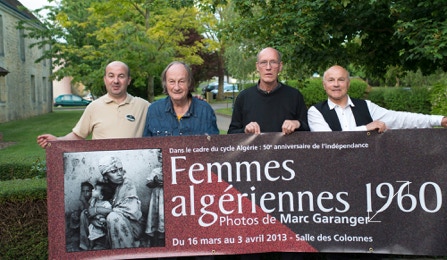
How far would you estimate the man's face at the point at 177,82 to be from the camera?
4270 mm

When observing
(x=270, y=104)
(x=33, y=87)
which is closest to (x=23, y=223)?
(x=270, y=104)

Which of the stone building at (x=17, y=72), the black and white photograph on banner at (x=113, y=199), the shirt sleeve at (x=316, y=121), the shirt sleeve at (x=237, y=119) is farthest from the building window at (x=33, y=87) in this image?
the shirt sleeve at (x=316, y=121)

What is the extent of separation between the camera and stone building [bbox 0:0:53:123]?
2830 cm

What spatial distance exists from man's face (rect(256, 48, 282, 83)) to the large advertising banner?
1.73ft

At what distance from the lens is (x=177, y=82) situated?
14.0 feet

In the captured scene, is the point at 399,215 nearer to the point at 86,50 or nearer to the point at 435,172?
the point at 435,172

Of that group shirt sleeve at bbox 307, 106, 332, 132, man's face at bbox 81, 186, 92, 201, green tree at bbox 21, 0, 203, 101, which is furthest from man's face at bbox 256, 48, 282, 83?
green tree at bbox 21, 0, 203, 101

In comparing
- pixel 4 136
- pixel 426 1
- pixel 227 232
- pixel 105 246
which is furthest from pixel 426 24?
pixel 4 136

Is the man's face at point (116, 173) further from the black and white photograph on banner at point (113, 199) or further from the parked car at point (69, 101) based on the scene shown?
the parked car at point (69, 101)

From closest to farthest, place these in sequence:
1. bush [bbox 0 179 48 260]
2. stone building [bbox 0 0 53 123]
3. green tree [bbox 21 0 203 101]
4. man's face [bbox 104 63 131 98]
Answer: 1. man's face [bbox 104 63 131 98]
2. bush [bbox 0 179 48 260]
3. green tree [bbox 21 0 203 101]
4. stone building [bbox 0 0 53 123]

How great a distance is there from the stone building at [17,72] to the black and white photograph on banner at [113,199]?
22.5 metres

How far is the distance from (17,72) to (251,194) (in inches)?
1175

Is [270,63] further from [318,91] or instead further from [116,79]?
[318,91]

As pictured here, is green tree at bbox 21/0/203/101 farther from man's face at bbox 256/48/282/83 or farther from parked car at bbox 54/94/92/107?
parked car at bbox 54/94/92/107
